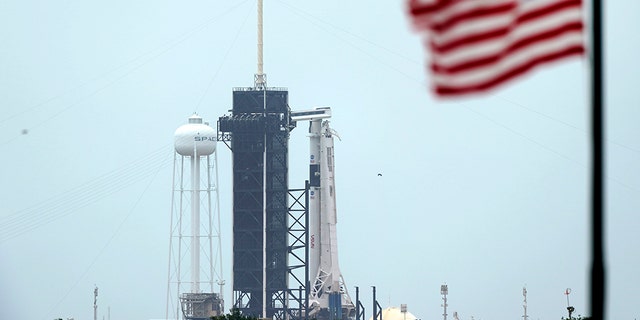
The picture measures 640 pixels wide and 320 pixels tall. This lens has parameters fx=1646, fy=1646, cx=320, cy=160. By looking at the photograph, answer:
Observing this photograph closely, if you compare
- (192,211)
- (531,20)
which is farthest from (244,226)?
(531,20)

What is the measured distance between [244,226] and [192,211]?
1420cm

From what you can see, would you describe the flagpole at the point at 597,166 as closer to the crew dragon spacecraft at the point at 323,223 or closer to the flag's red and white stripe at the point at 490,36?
the flag's red and white stripe at the point at 490,36

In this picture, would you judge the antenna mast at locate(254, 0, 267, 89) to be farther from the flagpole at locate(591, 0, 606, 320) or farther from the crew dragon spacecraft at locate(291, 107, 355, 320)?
the flagpole at locate(591, 0, 606, 320)

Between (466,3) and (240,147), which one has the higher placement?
(240,147)

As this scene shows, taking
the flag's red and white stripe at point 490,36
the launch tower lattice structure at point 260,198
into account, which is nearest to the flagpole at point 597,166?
the flag's red and white stripe at point 490,36

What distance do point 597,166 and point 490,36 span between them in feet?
6.09

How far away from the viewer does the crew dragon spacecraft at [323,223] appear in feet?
612

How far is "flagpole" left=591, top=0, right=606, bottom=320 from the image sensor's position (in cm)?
→ 1756

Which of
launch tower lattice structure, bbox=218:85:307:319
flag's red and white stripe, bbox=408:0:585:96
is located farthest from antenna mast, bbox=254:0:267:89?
flag's red and white stripe, bbox=408:0:585:96

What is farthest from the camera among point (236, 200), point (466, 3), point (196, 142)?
point (196, 142)

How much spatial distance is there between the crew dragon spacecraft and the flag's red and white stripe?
167594mm

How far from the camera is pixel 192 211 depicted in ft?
604

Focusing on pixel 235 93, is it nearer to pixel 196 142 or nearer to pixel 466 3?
pixel 196 142

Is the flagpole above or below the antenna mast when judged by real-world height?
below
